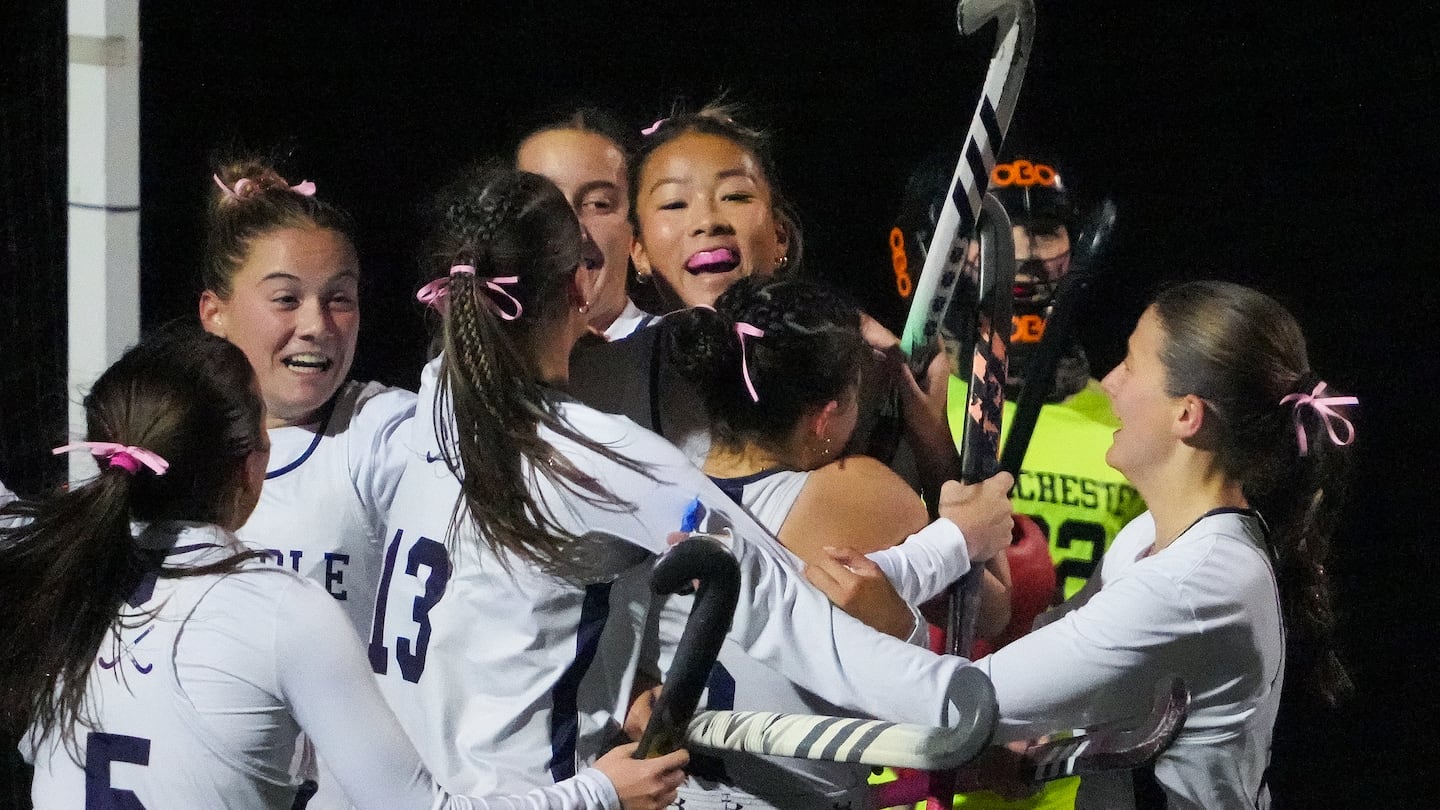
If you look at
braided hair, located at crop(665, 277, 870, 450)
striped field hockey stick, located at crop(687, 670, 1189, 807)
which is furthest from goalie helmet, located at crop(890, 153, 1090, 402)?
striped field hockey stick, located at crop(687, 670, 1189, 807)

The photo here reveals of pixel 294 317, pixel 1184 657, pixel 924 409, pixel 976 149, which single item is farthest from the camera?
pixel 294 317

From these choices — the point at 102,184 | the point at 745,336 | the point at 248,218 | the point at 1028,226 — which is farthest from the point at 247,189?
the point at 1028,226

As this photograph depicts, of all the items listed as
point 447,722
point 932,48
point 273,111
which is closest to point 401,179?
point 273,111

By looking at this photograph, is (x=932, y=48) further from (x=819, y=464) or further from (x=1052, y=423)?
(x=819, y=464)

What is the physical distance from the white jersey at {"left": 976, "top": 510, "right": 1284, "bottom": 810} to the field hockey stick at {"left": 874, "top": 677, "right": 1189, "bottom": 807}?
0.09 feet

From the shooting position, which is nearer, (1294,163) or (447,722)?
(447,722)

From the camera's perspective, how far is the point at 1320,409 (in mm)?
1906

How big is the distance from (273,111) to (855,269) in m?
1.22

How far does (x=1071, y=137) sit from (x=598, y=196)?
1.16 metres

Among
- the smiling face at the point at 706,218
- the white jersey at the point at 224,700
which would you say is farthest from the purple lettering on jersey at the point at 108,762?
the smiling face at the point at 706,218

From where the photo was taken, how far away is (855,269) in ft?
11.4

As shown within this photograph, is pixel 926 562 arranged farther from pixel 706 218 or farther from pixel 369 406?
pixel 369 406

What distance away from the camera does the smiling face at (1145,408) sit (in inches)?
78.0

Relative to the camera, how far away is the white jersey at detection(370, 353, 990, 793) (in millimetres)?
1819
